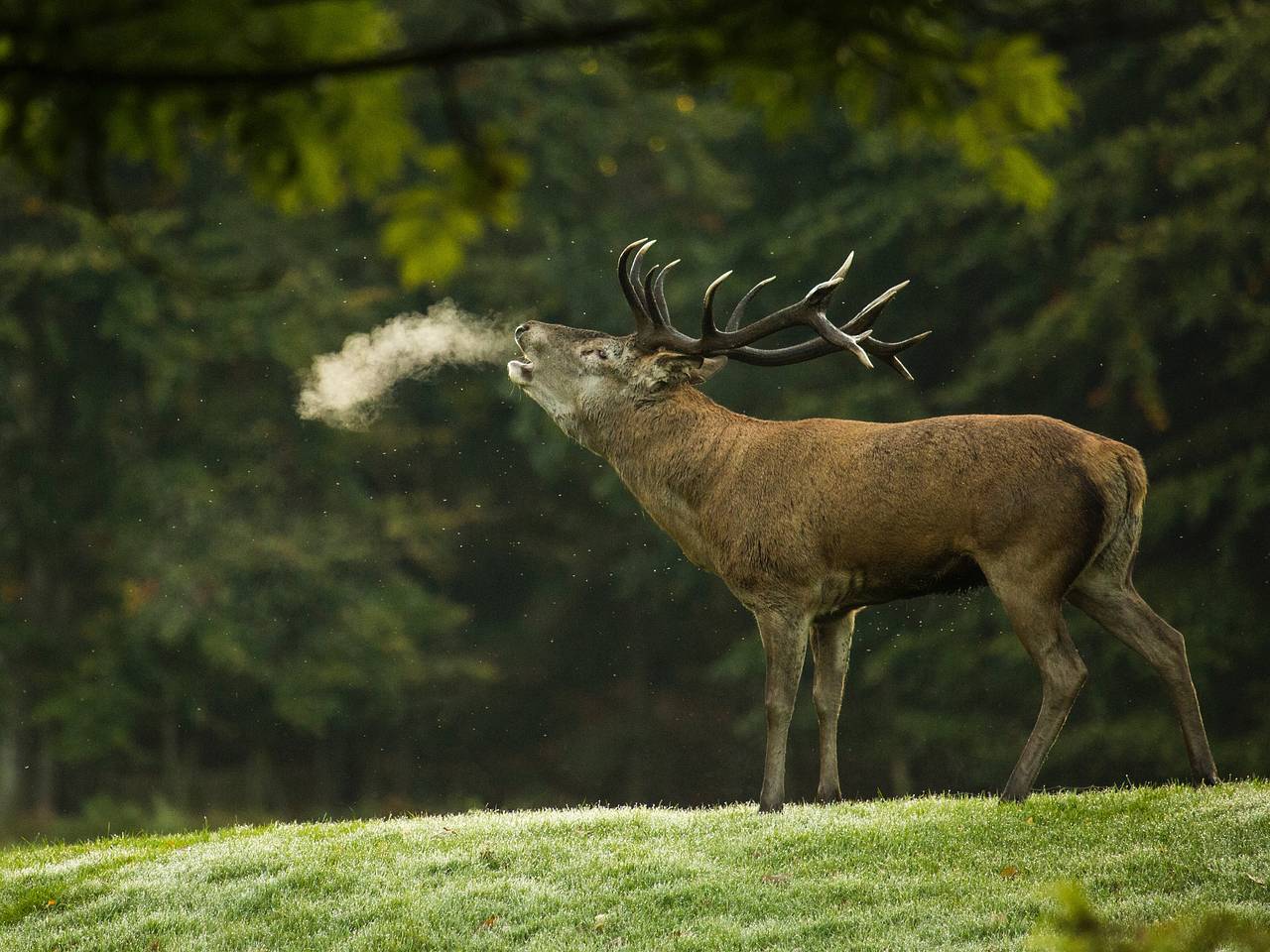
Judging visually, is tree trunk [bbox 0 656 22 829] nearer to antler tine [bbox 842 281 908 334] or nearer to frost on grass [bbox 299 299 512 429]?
frost on grass [bbox 299 299 512 429]

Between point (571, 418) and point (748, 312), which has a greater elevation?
point (748, 312)

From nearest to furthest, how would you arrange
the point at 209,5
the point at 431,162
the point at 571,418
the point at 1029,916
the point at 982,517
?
the point at 209,5, the point at 431,162, the point at 1029,916, the point at 982,517, the point at 571,418

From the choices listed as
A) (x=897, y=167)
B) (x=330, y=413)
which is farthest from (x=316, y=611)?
(x=897, y=167)

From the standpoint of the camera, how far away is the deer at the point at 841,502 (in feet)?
24.2

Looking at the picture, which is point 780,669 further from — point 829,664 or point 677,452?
point 677,452

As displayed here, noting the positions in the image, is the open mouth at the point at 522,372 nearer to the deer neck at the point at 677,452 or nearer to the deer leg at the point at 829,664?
the deer neck at the point at 677,452

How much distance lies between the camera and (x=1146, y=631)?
763 cm

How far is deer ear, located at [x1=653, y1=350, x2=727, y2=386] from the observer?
848cm

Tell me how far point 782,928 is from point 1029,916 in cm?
103

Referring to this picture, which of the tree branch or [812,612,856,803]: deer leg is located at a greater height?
the tree branch

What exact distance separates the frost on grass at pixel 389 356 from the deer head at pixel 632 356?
11.0m

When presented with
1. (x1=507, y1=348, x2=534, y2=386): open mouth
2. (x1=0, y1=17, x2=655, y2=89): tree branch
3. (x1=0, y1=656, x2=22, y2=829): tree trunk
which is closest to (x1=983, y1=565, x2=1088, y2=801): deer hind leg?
(x1=507, y1=348, x2=534, y2=386): open mouth

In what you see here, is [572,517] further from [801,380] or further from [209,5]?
[209,5]

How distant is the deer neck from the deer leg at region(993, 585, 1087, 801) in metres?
1.66
